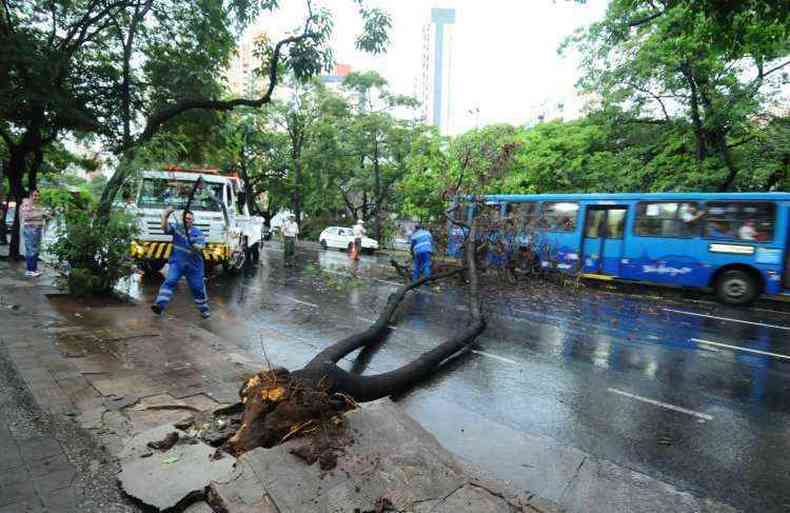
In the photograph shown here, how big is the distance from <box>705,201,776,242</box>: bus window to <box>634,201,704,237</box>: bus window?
Result: 1.01ft

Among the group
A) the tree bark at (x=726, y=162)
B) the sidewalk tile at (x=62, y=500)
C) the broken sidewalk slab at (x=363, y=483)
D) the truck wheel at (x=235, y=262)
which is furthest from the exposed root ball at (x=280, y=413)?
the tree bark at (x=726, y=162)

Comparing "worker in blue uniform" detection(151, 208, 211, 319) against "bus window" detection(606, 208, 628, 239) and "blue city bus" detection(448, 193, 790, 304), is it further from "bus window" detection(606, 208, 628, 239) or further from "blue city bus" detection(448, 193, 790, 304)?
"bus window" detection(606, 208, 628, 239)

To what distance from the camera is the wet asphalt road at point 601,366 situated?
3784mm

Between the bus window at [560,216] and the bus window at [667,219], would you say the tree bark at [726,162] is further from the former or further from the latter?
the bus window at [560,216]

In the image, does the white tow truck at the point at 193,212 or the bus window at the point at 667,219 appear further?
the bus window at the point at 667,219

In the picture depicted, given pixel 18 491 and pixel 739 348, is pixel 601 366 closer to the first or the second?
pixel 739 348

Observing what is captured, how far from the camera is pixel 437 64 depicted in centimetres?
11631

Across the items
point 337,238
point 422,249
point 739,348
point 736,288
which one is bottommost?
point 739,348

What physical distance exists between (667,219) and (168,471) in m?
13.5

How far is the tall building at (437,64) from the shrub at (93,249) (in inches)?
4416

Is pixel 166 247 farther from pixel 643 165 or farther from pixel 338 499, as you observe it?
pixel 643 165

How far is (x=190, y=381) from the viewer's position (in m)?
4.50

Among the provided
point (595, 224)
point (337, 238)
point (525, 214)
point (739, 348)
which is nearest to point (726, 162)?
point (595, 224)

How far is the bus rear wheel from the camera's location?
11.4 m
